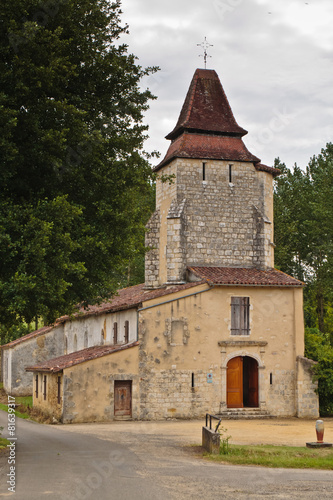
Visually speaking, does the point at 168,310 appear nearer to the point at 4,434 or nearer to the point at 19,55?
the point at 4,434

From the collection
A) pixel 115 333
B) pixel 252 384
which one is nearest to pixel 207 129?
pixel 115 333

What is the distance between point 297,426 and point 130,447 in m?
11.0

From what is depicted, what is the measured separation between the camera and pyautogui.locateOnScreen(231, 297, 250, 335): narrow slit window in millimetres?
32812

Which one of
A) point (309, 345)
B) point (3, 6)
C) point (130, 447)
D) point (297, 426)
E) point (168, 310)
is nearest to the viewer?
point (3, 6)

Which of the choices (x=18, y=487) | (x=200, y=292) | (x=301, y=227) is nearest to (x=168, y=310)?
(x=200, y=292)

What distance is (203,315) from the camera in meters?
32.2

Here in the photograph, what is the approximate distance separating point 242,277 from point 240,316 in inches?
82.8

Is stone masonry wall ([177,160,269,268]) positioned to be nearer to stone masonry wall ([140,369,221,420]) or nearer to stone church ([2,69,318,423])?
stone church ([2,69,318,423])

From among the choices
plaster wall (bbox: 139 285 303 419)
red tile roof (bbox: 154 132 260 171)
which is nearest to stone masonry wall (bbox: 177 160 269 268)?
red tile roof (bbox: 154 132 260 171)

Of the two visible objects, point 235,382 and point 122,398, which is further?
point 235,382

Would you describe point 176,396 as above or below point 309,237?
below

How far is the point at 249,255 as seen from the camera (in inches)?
1441

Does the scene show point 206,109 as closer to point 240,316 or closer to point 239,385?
point 240,316

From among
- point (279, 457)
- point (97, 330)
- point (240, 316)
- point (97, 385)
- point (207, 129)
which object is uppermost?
point (207, 129)
